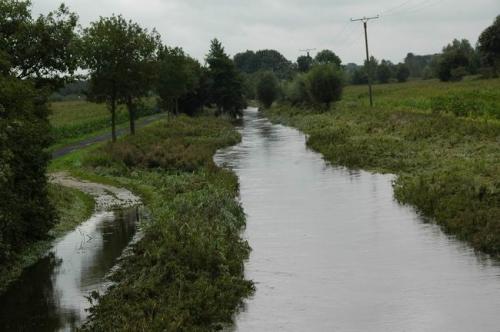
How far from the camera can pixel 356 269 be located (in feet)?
60.3

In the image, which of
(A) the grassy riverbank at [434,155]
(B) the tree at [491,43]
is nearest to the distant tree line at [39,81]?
(A) the grassy riverbank at [434,155]

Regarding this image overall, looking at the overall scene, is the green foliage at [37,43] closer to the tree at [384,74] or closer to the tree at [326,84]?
the tree at [326,84]

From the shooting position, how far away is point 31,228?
2052 cm

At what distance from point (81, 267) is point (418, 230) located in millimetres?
11047

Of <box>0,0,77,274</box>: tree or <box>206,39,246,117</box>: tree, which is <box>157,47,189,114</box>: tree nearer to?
<box>206,39,246,117</box>: tree

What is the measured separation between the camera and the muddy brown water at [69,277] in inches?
578

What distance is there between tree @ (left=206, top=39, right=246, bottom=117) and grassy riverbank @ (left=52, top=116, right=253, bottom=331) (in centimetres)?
5738

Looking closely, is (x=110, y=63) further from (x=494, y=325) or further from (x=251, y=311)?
(x=494, y=325)

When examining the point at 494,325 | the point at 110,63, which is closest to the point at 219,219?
the point at 494,325

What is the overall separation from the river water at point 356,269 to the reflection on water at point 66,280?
13.0ft

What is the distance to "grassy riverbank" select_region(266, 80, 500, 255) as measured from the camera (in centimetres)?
2227

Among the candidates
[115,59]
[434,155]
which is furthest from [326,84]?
[434,155]

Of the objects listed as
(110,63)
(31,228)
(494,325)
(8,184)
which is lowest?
(494,325)

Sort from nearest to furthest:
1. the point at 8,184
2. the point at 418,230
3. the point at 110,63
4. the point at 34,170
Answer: the point at 8,184 → the point at 34,170 → the point at 418,230 → the point at 110,63
